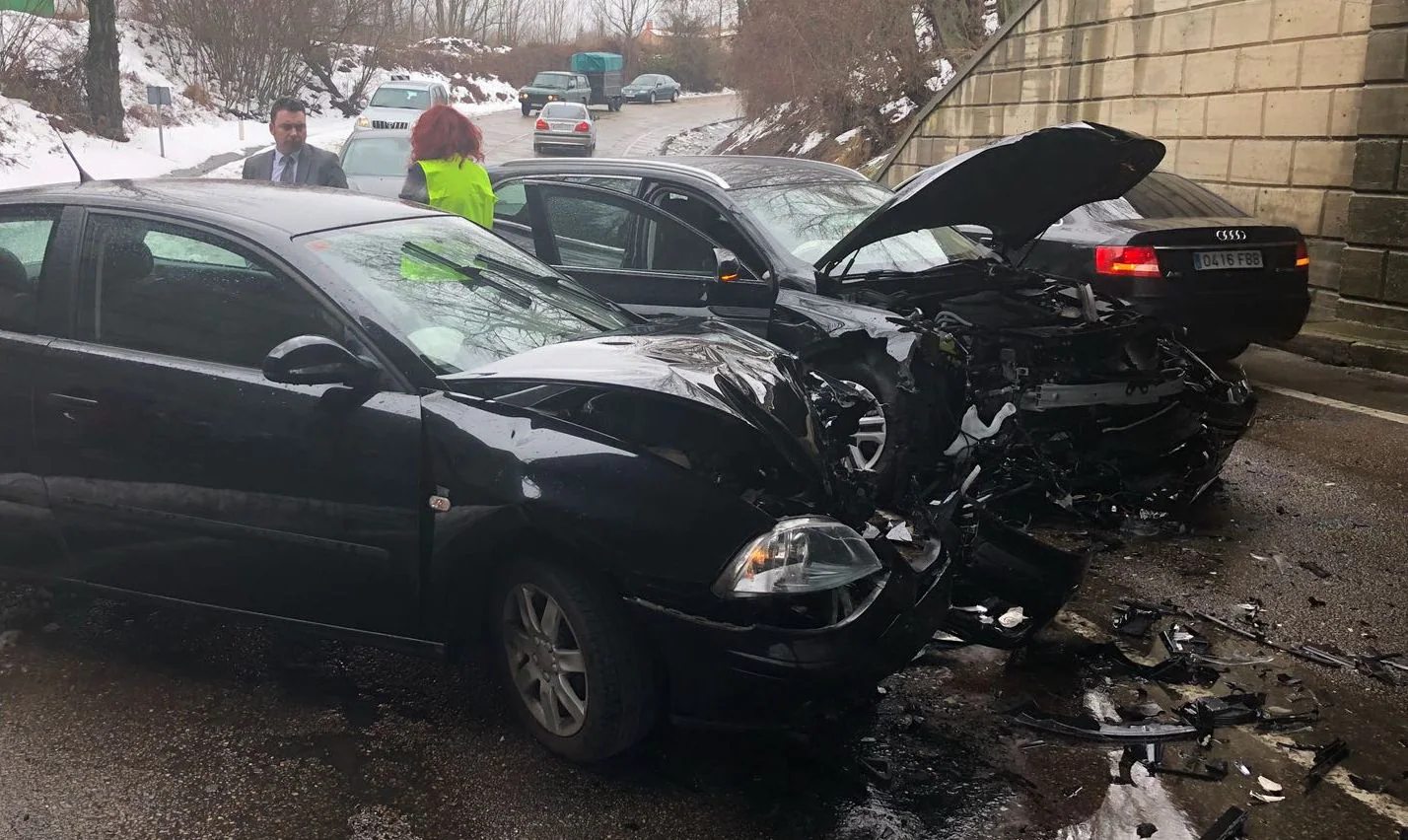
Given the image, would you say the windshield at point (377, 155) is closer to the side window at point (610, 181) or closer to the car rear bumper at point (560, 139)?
the side window at point (610, 181)

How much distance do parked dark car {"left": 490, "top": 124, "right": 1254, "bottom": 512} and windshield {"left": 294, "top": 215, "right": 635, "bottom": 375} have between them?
4.67 feet

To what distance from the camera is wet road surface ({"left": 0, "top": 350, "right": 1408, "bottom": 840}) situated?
2.97 metres

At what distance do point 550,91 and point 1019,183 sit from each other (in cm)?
4057

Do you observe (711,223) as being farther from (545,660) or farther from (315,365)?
(545,660)

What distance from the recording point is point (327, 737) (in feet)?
11.2

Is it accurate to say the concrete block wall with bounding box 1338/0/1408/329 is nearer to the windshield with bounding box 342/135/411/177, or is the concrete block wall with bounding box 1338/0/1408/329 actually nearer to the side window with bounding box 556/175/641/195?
the side window with bounding box 556/175/641/195

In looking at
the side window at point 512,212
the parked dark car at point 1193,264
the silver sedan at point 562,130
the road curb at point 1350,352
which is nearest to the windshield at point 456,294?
the side window at point 512,212

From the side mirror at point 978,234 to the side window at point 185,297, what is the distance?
3.69m

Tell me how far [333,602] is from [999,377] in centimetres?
308

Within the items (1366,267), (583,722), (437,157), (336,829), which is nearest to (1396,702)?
(583,722)

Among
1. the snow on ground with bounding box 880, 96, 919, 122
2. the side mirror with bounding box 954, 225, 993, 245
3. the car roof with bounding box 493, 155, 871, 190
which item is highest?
the snow on ground with bounding box 880, 96, 919, 122

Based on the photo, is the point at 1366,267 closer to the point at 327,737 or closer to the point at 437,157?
the point at 437,157

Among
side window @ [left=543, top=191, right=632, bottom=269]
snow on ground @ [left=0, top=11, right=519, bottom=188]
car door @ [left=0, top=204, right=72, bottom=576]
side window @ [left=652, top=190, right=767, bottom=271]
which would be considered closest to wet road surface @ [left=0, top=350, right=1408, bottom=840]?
car door @ [left=0, top=204, right=72, bottom=576]

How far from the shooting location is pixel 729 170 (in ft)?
21.4
